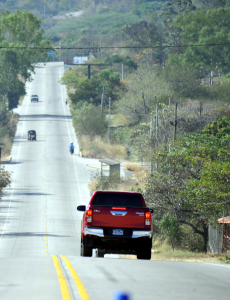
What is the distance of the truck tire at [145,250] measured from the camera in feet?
44.0

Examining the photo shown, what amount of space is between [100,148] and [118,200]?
195ft

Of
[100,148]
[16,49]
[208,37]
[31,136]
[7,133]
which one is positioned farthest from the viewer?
[16,49]

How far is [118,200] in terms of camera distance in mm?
13719

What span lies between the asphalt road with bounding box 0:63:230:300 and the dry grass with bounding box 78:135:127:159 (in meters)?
2.27

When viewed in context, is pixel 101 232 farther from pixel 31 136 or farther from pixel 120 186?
pixel 31 136

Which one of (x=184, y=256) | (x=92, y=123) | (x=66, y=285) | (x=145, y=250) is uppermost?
(x=66, y=285)

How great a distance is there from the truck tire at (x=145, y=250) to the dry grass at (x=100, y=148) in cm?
5644

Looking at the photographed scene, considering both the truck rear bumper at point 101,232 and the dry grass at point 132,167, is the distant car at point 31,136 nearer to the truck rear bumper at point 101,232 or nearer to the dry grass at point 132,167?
the dry grass at point 132,167

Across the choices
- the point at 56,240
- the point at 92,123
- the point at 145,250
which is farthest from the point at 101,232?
the point at 92,123

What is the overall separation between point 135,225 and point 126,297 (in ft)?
30.2

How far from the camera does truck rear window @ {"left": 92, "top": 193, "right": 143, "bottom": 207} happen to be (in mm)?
13680

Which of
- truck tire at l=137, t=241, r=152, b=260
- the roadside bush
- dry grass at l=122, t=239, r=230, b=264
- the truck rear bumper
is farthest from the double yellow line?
the roadside bush

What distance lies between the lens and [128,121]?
83.5m

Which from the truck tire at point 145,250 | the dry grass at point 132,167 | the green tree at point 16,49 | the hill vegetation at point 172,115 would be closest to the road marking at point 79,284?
the truck tire at point 145,250
